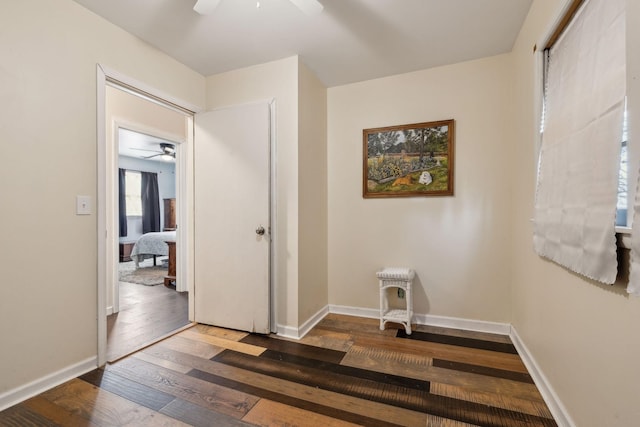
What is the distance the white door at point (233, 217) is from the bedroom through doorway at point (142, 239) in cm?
51

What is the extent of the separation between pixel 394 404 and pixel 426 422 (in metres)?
0.19

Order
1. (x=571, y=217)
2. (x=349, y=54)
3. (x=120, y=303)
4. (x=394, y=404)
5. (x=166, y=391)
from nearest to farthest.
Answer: (x=571, y=217), (x=394, y=404), (x=166, y=391), (x=349, y=54), (x=120, y=303)

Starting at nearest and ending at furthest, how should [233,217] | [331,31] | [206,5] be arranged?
[206,5] → [331,31] → [233,217]

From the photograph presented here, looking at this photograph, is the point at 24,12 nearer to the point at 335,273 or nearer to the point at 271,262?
the point at 271,262

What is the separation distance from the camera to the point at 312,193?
9.16 ft

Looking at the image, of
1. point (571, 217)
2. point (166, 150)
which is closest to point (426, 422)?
point (571, 217)

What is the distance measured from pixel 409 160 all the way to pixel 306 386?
2.09 meters

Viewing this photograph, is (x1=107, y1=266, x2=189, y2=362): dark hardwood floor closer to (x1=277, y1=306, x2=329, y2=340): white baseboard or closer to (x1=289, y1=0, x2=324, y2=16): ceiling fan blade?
(x1=277, y1=306, x2=329, y2=340): white baseboard

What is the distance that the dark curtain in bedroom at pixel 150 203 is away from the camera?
7762 millimetres

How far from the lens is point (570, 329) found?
4.50ft

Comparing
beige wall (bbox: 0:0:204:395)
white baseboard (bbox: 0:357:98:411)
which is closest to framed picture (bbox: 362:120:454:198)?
beige wall (bbox: 0:0:204:395)

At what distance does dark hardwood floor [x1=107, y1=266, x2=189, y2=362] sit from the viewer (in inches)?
93.0

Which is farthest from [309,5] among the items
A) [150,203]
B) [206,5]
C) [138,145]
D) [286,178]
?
[150,203]

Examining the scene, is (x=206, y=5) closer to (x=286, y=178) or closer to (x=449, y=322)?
(x=286, y=178)
